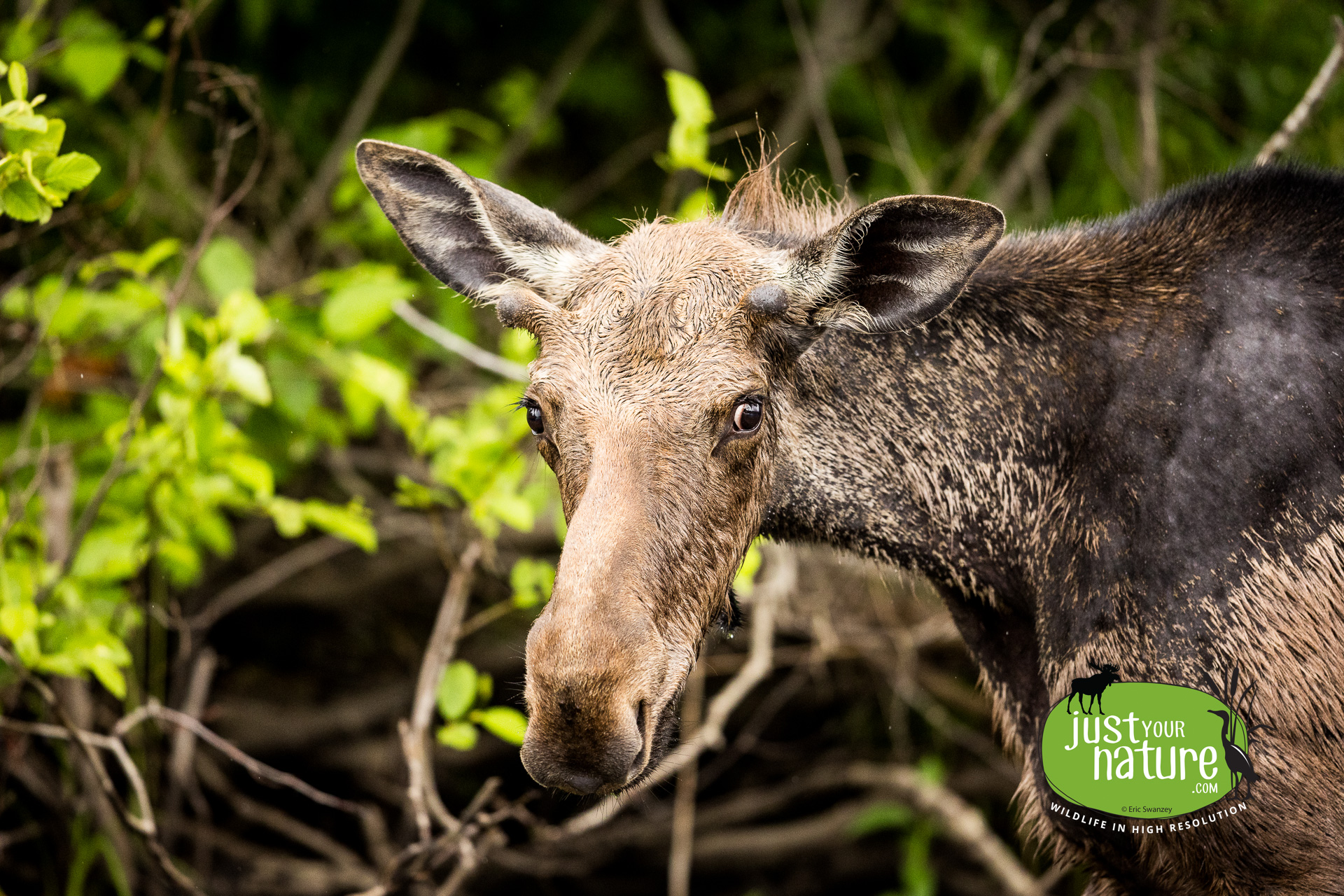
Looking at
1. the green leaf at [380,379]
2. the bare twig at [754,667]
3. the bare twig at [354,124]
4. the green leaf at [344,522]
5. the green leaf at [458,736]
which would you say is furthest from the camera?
the bare twig at [354,124]

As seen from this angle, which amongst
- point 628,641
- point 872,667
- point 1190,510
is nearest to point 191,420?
point 628,641

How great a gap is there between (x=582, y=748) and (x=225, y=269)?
330cm

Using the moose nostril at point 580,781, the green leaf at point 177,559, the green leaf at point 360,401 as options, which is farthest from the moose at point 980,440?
the green leaf at point 177,559

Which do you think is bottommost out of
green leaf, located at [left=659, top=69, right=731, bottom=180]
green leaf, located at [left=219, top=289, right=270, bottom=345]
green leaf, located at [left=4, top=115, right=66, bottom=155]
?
green leaf, located at [left=219, top=289, right=270, bottom=345]

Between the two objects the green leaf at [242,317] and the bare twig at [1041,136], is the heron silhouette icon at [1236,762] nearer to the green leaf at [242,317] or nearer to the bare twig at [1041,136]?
the green leaf at [242,317]

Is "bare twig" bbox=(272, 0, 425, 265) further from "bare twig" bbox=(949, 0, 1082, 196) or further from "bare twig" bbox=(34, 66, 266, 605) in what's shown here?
"bare twig" bbox=(949, 0, 1082, 196)

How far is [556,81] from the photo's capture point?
23.8 ft

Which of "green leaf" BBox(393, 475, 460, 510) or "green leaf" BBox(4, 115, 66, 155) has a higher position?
"green leaf" BBox(4, 115, 66, 155)

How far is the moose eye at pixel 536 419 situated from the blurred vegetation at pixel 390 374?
1187 mm

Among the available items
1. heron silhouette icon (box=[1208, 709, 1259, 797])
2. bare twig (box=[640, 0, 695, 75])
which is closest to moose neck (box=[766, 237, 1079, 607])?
heron silhouette icon (box=[1208, 709, 1259, 797])

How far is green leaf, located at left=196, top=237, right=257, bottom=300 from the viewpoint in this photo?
4848mm

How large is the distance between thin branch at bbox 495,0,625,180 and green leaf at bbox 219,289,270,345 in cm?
293

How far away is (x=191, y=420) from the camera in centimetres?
411

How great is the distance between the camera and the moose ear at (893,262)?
3.01m
